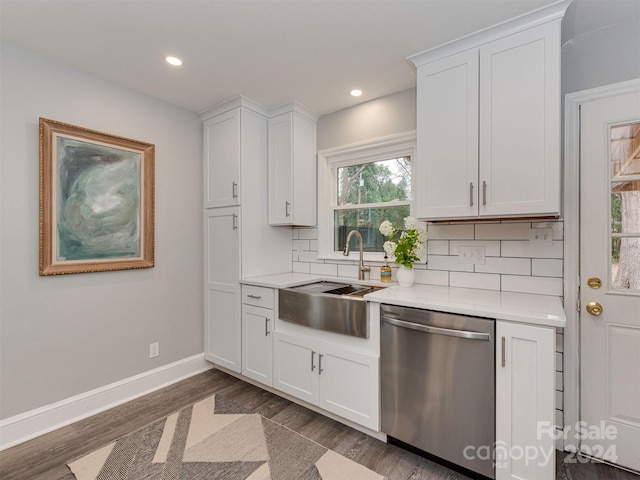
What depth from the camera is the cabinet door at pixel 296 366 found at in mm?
2189

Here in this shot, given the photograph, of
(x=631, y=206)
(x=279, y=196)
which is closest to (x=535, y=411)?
(x=631, y=206)

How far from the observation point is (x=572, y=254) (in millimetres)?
1828

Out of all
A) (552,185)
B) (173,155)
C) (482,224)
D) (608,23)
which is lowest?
(482,224)

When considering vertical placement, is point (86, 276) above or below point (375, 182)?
below

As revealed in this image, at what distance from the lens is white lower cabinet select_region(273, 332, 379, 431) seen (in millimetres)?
1927

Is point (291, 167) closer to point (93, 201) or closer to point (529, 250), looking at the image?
point (93, 201)

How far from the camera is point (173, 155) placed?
280 centimetres

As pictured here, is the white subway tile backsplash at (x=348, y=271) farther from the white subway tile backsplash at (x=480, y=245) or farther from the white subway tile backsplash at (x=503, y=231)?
the white subway tile backsplash at (x=503, y=231)

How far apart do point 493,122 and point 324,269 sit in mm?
1839

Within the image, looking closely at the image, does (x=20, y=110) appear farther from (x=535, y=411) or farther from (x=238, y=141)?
(x=535, y=411)

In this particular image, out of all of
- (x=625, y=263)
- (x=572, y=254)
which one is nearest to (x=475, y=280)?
(x=572, y=254)

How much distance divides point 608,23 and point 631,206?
3.48 feet

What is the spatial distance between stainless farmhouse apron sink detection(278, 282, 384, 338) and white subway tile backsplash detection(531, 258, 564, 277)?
1.08 metres

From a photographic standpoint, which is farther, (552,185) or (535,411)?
(552,185)
